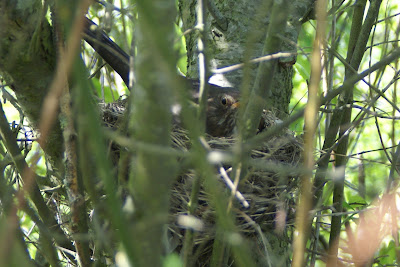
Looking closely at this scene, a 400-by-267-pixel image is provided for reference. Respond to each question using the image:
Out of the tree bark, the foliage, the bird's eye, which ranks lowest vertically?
the foliage

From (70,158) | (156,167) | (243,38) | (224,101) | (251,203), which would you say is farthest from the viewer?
(224,101)

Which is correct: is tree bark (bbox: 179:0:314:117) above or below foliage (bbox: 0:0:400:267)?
above

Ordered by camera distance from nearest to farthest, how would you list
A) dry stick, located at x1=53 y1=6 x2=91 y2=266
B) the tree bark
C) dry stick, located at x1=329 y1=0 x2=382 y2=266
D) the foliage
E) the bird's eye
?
the foliage < dry stick, located at x1=53 y1=6 x2=91 y2=266 < dry stick, located at x1=329 y1=0 x2=382 y2=266 < the tree bark < the bird's eye

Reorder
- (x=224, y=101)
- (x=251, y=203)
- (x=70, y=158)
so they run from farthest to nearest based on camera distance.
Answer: (x=224, y=101) < (x=251, y=203) < (x=70, y=158)

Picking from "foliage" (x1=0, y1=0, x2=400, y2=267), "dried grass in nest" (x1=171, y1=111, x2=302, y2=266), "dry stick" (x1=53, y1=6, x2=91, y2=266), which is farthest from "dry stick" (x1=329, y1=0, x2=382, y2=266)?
"dry stick" (x1=53, y1=6, x2=91, y2=266)

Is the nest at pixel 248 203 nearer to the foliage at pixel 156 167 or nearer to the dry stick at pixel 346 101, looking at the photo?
the foliage at pixel 156 167

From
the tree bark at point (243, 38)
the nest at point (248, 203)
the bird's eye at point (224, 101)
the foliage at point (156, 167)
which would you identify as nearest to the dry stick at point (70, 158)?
the foliage at point (156, 167)

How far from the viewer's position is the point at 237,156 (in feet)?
→ 4.51

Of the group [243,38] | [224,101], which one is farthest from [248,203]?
[243,38]

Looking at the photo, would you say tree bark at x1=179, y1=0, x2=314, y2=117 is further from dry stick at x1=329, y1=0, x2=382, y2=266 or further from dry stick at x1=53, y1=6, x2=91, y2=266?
dry stick at x1=53, y1=6, x2=91, y2=266

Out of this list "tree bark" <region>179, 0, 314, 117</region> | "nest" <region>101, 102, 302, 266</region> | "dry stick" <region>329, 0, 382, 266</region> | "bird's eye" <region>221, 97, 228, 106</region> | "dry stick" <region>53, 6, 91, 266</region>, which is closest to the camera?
"dry stick" <region>53, 6, 91, 266</region>

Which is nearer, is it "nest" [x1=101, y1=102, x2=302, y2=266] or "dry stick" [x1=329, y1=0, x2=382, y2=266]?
"nest" [x1=101, y1=102, x2=302, y2=266]

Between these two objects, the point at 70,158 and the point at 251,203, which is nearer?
the point at 70,158

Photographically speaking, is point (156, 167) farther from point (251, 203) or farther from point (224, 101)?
point (224, 101)
